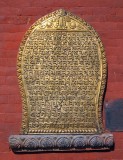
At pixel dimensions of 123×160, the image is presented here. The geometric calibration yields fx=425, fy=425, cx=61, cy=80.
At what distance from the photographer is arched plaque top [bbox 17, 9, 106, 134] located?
4.96 metres

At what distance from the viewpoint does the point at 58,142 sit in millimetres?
4848

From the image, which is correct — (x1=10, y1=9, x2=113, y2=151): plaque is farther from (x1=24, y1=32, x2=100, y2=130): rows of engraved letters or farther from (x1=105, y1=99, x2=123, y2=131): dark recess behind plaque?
(x1=105, y1=99, x2=123, y2=131): dark recess behind plaque

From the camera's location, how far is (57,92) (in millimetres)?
5012

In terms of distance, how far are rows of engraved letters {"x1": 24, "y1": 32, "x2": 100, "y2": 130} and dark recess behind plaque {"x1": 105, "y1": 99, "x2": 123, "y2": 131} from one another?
0.18 metres

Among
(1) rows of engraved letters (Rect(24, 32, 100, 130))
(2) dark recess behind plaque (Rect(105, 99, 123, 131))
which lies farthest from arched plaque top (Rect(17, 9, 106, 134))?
(2) dark recess behind plaque (Rect(105, 99, 123, 131))

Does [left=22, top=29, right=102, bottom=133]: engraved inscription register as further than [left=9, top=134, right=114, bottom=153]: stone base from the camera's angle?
Yes

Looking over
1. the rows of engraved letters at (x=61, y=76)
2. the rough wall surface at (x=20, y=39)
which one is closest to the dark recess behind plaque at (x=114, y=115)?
the rough wall surface at (x=20, y=39)

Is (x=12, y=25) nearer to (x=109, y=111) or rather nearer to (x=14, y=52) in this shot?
(x=14, y=52)

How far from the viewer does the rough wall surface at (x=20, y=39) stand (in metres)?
4.94

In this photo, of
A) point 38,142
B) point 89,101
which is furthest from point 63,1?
point 38,142

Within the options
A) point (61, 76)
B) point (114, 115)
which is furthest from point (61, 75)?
point (114, 115)

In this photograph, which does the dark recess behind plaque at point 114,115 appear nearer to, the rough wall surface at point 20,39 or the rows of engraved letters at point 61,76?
the rough wall surface at point 20,39

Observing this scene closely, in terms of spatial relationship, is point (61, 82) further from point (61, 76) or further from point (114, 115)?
point (114, 115)

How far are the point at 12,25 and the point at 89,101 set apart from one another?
4.33 feet
